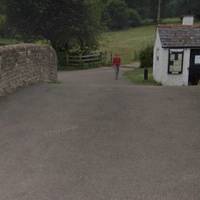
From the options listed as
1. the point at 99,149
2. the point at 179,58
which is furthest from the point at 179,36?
the point at 99,149

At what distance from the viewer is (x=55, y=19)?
3781cm

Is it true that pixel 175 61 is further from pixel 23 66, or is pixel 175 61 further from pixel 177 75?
pixel 23 66

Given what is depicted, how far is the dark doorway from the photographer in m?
23.1

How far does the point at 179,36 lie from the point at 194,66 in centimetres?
195

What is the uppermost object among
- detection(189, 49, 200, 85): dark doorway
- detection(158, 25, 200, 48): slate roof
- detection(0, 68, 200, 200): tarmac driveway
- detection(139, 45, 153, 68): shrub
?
detection(158, 25, 200, 48): slate roof

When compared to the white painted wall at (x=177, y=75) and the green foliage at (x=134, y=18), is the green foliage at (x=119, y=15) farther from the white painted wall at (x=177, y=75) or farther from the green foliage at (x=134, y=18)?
the white painted wall at (x=177, y=75)

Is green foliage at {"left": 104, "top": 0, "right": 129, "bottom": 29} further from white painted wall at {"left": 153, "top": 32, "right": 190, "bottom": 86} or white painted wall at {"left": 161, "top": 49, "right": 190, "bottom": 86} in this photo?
white painted wall at {"left": 161, "top": 49, "right": 190, "bottom": 86}

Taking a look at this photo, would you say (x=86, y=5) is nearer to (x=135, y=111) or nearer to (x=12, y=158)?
(x=135, y=111)

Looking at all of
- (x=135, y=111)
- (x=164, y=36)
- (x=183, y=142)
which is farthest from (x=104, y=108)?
(x=164, y=36)

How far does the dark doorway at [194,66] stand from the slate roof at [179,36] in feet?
1.49

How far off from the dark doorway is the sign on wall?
1.86ft

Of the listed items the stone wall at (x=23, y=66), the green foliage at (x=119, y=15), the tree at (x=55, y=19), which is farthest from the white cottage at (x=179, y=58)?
the green foliage at (x=119, y=15)

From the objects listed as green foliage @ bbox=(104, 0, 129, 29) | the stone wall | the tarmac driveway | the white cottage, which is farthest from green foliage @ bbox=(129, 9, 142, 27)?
the tarmac driveway

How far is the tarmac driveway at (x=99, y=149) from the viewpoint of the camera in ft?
17.6
